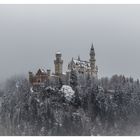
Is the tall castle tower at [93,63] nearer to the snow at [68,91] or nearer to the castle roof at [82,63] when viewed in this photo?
the castle roof at [82,63]

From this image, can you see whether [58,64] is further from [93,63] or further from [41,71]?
[93,63]

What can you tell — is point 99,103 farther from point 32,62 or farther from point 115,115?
point 32,62

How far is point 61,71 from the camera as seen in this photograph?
268 cm

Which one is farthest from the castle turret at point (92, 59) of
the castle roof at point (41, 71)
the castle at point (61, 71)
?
the castle roof at point (41, 71)

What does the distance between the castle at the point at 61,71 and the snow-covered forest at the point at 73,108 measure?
0.04 metres

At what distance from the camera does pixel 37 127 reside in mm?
2637

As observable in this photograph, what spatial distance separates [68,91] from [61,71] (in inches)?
5.7

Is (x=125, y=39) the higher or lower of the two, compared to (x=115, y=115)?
higher

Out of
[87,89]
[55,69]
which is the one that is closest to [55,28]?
[55,69]

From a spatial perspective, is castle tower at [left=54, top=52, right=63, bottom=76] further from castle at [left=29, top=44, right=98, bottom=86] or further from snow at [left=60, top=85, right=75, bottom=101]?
snow at [left=60, top=85, right=75, bottom=101]

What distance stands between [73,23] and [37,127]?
2.52ft

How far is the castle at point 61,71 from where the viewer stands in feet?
8.73

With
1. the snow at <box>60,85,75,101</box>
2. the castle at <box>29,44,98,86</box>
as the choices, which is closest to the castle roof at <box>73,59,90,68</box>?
the castle at <box>29,44,98,86</box>
